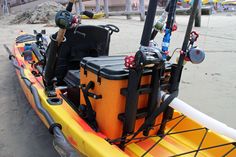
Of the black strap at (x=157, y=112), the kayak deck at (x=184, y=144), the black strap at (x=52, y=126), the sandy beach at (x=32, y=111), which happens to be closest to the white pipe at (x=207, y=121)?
the black strap at (x=157, y=112)

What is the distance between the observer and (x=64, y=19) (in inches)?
85.6

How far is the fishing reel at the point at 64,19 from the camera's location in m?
2.18

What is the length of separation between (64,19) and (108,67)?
541 mm

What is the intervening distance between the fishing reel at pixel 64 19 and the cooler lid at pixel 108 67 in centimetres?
31

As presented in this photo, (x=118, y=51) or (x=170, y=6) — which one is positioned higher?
(x=170, y=6)

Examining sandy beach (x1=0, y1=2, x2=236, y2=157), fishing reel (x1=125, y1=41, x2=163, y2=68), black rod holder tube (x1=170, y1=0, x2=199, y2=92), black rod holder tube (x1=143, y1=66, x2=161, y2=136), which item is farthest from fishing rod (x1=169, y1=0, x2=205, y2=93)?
sandy beach (x1=0, y1=2, x2=236, y2=157)

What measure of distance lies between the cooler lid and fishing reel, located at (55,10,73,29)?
31cm

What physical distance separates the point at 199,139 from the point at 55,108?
3.76ft

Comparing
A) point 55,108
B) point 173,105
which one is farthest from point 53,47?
point 173,105

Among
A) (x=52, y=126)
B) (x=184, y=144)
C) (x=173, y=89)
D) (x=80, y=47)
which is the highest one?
(x=80, y=47)

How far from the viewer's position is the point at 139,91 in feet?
6.16

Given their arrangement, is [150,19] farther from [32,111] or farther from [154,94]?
[32,111]

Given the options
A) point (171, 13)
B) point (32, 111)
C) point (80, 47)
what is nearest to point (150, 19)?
point (171, 13)

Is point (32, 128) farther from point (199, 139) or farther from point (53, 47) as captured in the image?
point (199, 139)
